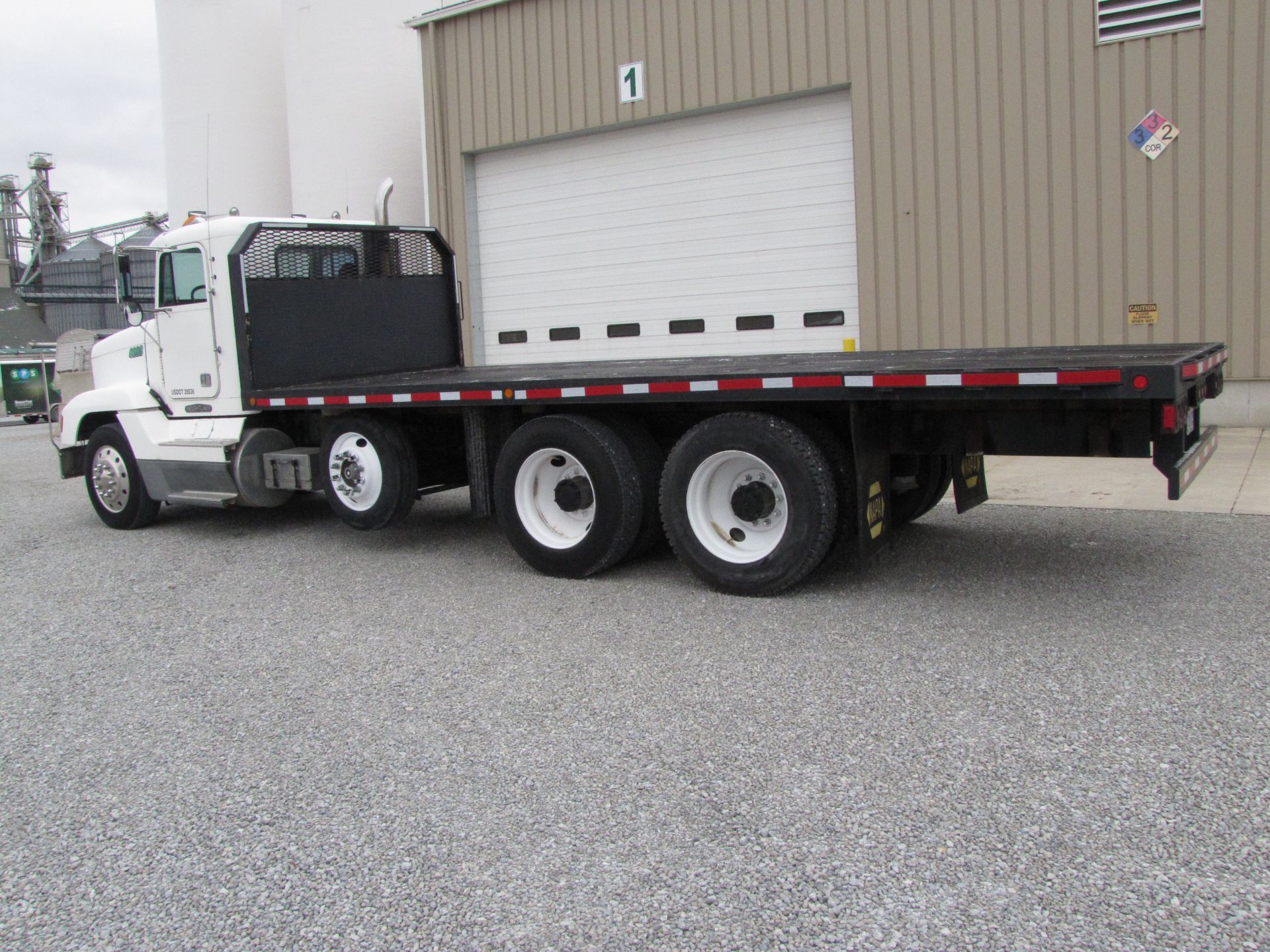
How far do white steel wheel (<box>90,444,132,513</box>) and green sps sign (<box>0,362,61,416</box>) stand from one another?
23.6 m

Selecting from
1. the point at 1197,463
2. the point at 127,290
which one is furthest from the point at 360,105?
the point at 1197,463

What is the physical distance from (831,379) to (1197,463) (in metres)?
1.83

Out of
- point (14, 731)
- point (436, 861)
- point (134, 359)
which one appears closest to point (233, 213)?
point (134, 359)

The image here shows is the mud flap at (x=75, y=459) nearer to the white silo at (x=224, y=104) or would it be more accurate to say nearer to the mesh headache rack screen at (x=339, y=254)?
the mesh headache rack screen at (x=339, y=254)

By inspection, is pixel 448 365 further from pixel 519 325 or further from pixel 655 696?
pixel 655 696

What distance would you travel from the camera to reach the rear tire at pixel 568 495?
6.61 meters

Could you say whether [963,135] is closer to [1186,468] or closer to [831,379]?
[831,379]

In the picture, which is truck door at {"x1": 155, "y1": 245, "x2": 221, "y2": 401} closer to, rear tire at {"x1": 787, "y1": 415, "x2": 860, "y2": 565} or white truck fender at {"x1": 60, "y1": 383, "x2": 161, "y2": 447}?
white truck fender at {"x1": 60, "y1": 383, "x2": 161, "y2": 447}

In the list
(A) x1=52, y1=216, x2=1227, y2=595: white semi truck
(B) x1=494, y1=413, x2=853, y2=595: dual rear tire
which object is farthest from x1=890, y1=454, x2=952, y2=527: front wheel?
(B) x1=494, y1=413, x2=853, y2=595: dual rear tire

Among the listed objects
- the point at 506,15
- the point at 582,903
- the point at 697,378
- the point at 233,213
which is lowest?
the point at 582,903

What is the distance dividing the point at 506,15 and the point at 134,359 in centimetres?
670

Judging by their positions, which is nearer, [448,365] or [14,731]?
[14,731]

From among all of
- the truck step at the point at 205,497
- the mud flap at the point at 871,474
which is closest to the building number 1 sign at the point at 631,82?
the truck step at the point at 205,497

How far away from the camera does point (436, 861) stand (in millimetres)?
3230
